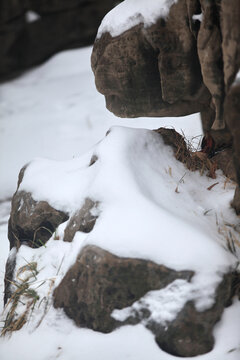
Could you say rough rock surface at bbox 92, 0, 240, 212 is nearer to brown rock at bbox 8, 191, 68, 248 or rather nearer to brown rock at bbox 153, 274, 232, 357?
brown rock at bbox 153, 274, 232, 357

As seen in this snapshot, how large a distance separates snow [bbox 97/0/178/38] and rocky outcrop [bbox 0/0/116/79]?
5545mm

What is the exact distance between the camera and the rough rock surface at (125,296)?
1.88 meters

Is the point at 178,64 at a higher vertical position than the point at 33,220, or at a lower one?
higher

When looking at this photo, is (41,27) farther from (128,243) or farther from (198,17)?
(128,243)

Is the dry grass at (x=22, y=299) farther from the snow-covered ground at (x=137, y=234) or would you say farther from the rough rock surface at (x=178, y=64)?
the rough rock surface at (x=178, y=64)

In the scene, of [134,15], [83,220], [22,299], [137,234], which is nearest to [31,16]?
[134,15]

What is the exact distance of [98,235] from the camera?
7.00 ft

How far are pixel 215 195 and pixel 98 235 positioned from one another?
742 mm

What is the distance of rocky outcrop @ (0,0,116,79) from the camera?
7.83 metres

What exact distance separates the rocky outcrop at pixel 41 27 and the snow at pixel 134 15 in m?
5.55

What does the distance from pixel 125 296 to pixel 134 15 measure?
1.50 metres

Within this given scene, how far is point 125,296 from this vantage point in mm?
2016

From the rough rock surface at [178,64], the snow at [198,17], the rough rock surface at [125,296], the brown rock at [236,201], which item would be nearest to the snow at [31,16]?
the rough rock surface at [178,64]

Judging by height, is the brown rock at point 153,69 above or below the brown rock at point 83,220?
above
